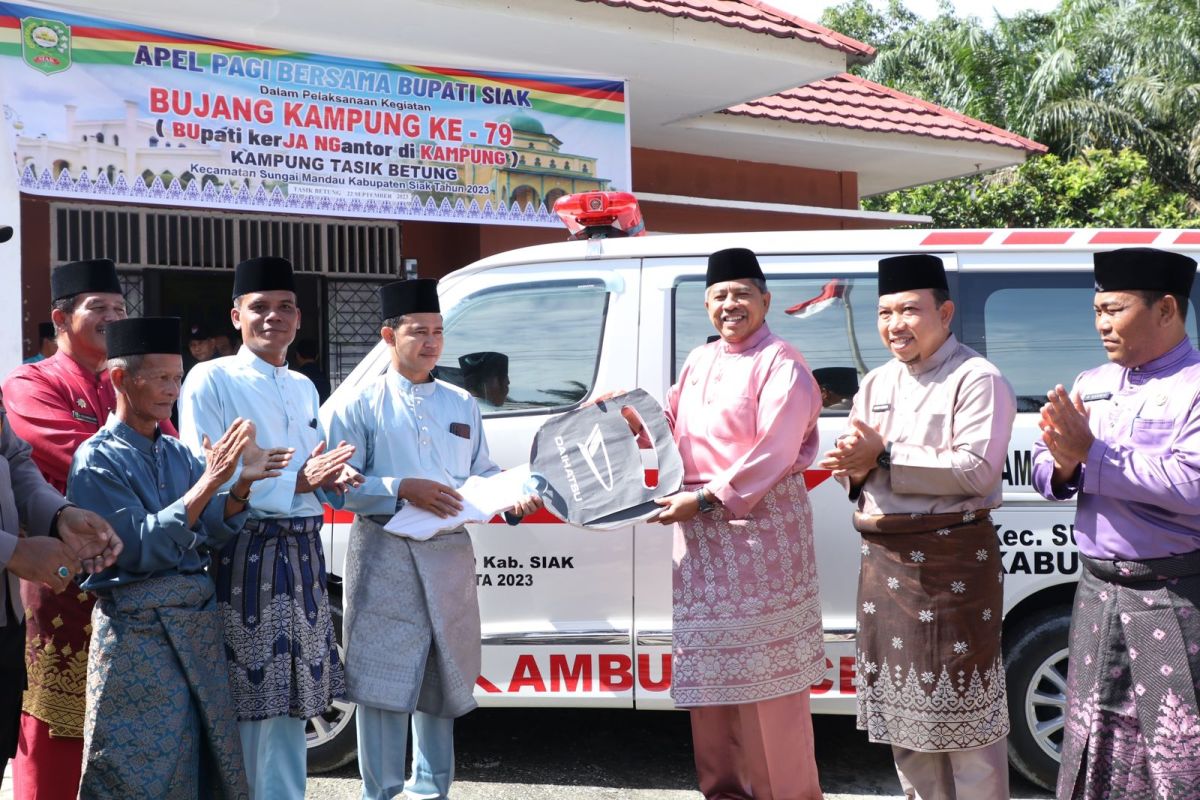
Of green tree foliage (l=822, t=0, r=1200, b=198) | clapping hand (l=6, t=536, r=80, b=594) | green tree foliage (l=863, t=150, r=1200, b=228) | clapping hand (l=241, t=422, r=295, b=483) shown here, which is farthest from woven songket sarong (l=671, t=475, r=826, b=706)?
green tree foliage (l=822, t=0, r=1200, b=198)

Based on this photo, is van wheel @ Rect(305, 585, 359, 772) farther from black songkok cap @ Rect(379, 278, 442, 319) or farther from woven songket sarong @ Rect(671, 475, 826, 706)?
woven songket sarong @ Rect(671, 475, 826, 706)

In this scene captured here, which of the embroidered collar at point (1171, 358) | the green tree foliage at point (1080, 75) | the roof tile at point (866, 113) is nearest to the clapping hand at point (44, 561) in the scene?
the embroidered collar at point (1171, 358)

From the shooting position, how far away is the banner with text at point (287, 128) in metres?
6.66

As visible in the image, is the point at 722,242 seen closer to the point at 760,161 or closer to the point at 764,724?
the point at 764,724

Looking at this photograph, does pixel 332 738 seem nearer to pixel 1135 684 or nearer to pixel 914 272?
pixel 914 272

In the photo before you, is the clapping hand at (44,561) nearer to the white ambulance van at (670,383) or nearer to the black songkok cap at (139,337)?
the black songkok cap at (139,337)

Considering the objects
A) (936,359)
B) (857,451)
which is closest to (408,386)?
(857,451)

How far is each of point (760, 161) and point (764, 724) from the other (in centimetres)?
845

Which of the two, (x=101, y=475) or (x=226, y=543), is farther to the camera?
(x=226, y=543)

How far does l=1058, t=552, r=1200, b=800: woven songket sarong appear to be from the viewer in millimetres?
3014

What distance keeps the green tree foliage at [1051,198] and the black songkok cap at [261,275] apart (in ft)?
44.8

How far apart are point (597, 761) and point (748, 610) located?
1516 millimetres

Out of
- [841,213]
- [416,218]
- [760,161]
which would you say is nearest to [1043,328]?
[416,218]

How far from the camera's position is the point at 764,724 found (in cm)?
387
